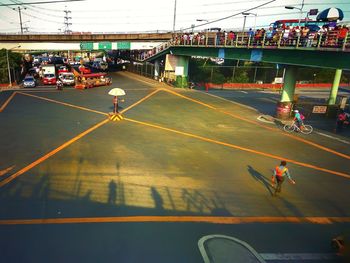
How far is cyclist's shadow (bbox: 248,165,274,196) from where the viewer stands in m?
13.8

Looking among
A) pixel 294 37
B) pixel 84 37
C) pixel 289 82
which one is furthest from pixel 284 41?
pixel 84 37

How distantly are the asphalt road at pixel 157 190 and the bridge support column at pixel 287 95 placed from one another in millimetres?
3978

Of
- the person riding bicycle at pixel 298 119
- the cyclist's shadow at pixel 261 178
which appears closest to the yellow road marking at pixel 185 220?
the cyclist's shadow at pixel 261 178

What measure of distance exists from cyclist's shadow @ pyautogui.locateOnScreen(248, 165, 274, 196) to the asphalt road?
103 mm

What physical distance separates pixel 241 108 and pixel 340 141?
12429mm

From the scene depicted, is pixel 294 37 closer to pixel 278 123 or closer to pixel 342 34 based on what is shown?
pixel 342 34

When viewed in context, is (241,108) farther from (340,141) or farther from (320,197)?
(320,197)

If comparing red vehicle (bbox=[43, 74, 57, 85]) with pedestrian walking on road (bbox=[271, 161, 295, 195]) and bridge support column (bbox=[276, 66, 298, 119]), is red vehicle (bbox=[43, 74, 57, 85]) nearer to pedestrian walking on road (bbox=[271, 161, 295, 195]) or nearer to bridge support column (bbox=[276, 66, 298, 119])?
bridge support column (bbox=[276, 66, 298, 119])

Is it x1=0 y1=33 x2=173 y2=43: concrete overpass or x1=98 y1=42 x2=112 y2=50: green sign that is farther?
x1=98 y1=42 x2=112 y2=50: green sign

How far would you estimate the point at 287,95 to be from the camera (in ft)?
89.6

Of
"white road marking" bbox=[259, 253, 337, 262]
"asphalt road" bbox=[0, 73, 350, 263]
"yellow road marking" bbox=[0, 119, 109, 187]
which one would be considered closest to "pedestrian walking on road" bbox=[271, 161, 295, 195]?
"asphalt road" bbox=[0, 73, 350, 263]

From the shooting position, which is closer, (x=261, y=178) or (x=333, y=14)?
(x=261, y=178)

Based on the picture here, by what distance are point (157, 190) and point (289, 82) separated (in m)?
19.1

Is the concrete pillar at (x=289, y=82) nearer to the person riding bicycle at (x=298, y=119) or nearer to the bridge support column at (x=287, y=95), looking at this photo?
the bridge support column at (x=287, y=95)
